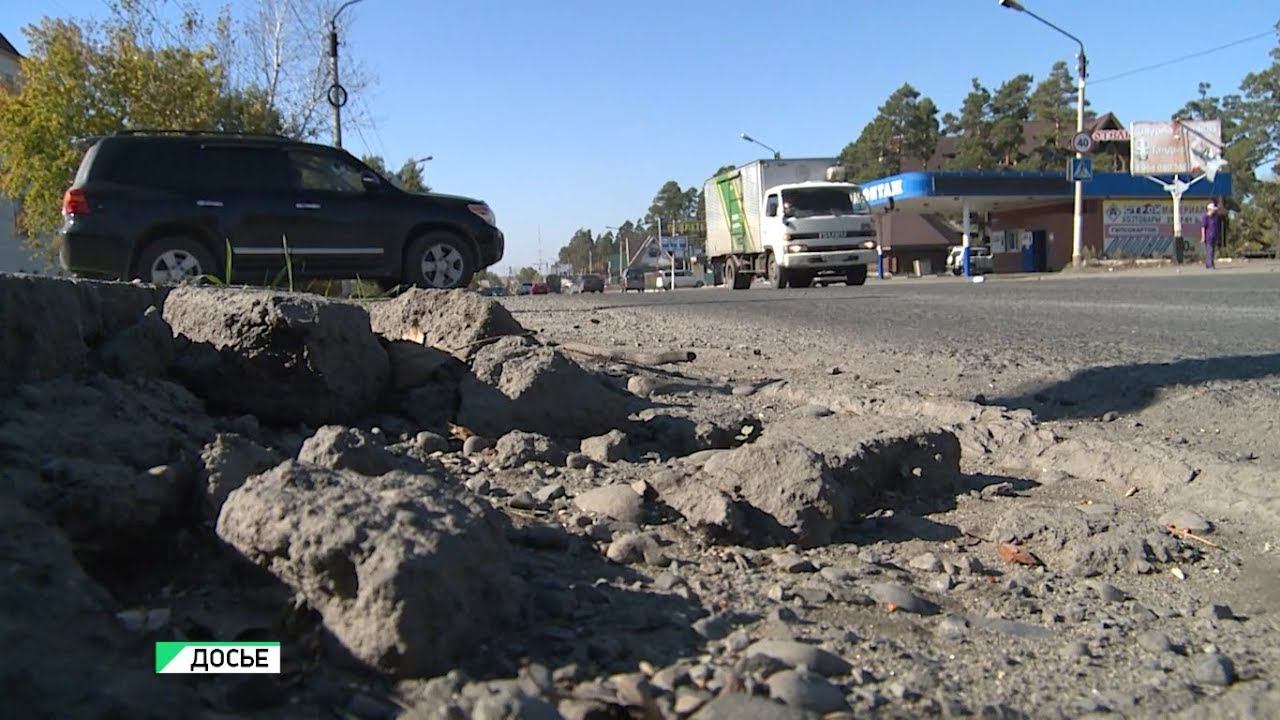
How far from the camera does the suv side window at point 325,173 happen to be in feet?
29.8

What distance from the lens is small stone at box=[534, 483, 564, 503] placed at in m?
2.88

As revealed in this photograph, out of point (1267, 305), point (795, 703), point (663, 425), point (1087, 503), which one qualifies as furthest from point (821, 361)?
point (1267, 305)

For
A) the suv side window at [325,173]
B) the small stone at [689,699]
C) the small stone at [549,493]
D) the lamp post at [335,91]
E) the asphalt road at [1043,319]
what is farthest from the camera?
the lamp post at [335,91]

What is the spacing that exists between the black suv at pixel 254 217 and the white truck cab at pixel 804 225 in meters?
12.0

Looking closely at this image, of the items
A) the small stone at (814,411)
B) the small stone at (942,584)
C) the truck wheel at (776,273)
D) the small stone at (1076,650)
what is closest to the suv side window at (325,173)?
the small stone at (814,411)

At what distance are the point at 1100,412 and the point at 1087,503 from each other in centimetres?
138

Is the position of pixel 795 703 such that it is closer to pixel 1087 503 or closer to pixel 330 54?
pixel 1087 503

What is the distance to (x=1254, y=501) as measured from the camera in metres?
2.94

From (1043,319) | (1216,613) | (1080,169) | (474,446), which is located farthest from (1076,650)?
(1080,169)

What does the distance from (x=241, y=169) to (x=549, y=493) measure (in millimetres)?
7405

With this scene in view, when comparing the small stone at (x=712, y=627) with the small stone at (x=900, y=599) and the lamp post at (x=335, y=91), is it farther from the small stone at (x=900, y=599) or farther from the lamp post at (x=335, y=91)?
the lamp post at (x=335, y=91)

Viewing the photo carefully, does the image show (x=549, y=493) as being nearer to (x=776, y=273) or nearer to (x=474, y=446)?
(x=474, y=446)

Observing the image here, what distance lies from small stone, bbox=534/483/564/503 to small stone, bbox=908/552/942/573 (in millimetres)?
1104

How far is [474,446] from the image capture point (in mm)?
3400
